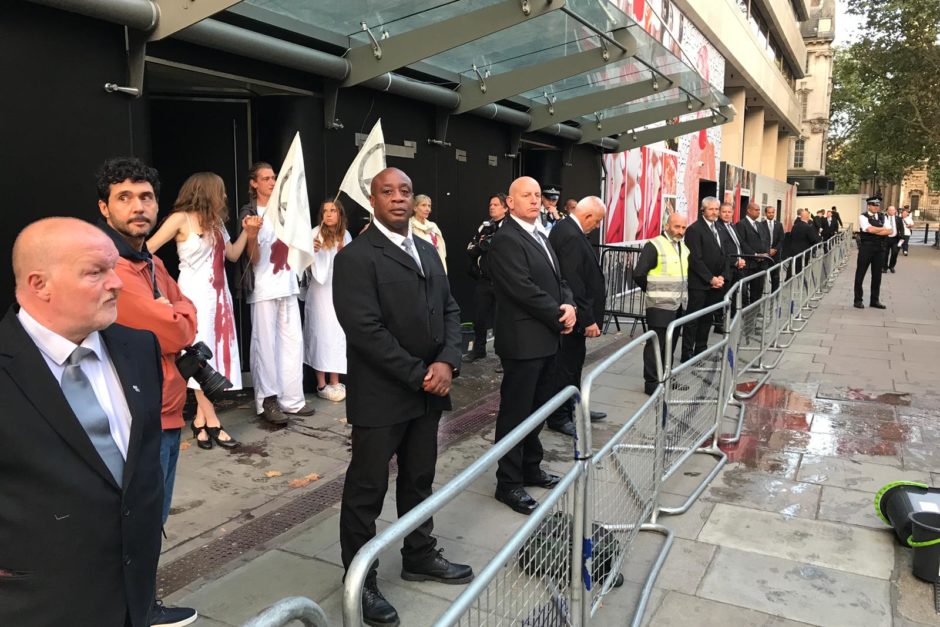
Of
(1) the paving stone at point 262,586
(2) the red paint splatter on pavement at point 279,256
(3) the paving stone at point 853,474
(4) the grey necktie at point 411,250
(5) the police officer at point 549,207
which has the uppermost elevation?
(5) the police officer at point 549,207

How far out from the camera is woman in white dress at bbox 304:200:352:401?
6211 millimetres

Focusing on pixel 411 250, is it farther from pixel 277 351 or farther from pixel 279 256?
pixel 277 351

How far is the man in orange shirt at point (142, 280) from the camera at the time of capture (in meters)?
2.72

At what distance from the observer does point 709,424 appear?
18.6 ft

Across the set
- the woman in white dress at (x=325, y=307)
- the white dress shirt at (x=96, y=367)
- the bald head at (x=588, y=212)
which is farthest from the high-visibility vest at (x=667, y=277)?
the white dress shirt at (x=96, y=367)

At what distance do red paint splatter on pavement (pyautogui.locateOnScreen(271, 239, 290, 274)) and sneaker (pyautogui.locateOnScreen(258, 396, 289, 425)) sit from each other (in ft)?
3.50

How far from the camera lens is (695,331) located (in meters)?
7.31

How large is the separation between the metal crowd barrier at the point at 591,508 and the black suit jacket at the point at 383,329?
0.67m

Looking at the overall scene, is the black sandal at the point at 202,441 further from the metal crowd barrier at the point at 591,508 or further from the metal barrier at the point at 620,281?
the metal barrier at the point at 620,281

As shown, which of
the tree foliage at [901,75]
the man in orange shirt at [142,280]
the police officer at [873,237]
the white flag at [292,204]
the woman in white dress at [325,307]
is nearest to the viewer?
the man in orange shirt at [142,280]

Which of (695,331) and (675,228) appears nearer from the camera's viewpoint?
(675,228)

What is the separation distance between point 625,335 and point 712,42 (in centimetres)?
1313

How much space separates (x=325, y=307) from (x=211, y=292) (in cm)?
138

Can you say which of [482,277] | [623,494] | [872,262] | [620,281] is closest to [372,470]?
[623,494]
